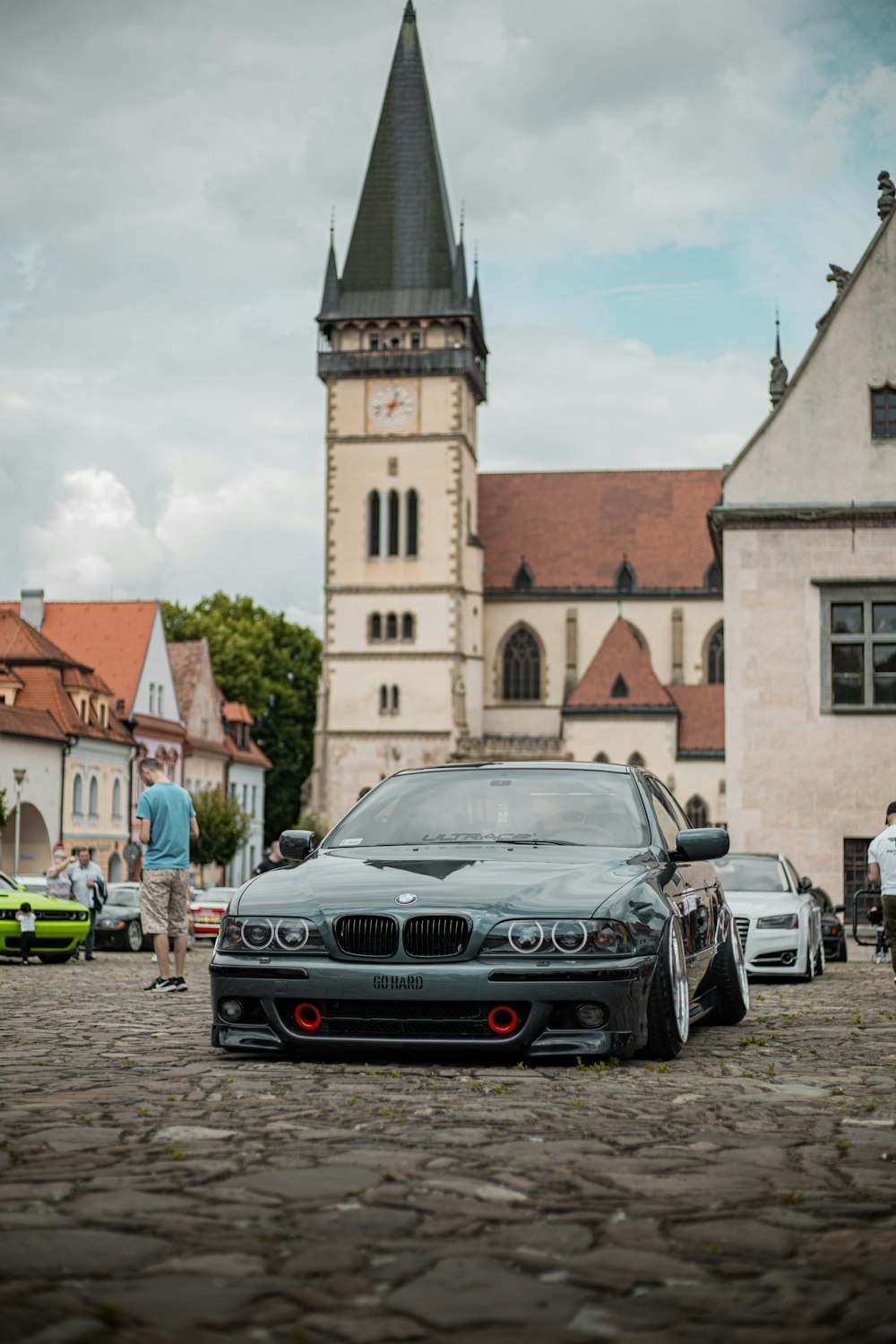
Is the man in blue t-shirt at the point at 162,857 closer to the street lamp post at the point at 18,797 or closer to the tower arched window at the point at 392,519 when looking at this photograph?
the street lamp post at the point at 18,797

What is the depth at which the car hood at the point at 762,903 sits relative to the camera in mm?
18141

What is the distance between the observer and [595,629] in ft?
256

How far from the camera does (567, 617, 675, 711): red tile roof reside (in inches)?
2832

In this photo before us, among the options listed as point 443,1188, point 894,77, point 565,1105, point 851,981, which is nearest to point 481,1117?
point 565,1105

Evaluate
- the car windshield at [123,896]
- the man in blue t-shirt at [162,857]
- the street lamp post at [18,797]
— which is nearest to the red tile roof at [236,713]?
the street lamp post at [18,797]

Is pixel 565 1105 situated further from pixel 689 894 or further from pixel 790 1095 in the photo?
pixel 689 894

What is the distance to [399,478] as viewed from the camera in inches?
2960

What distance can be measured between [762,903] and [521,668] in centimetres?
5929

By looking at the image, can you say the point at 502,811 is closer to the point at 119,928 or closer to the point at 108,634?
the point at 119,928

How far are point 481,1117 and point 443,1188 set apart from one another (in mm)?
1358

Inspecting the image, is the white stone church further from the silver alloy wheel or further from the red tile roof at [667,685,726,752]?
the silver alloy wheel

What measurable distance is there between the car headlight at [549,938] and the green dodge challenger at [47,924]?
51.2ft

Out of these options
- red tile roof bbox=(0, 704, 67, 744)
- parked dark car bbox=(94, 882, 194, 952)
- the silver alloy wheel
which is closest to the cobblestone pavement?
the silver alloy wheel

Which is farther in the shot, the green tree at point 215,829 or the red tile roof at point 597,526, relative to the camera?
the red tile roof at point 597,526
